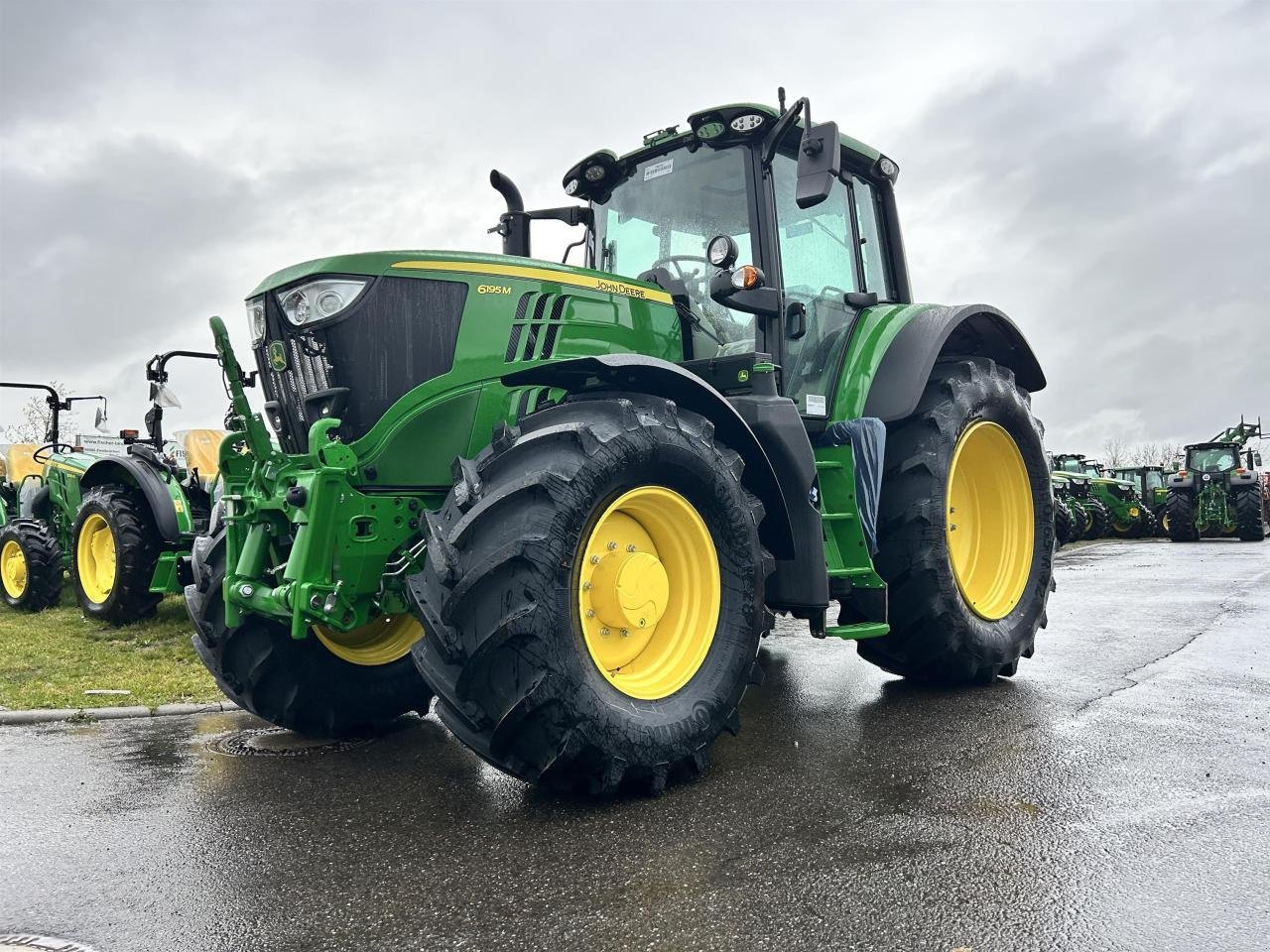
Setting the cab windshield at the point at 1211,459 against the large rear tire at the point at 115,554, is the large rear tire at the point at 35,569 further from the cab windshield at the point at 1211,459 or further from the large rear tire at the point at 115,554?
the cab windshield at the point at 1211,459

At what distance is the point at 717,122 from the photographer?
4934 millimetres

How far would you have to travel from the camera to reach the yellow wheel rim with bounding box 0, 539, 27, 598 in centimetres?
1075

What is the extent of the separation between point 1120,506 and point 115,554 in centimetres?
2465

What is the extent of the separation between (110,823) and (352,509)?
55.1 inches

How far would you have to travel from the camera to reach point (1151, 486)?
96.6 feet

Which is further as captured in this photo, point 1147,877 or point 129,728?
point 129,728

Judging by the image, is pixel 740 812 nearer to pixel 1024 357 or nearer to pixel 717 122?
pixel 717 122

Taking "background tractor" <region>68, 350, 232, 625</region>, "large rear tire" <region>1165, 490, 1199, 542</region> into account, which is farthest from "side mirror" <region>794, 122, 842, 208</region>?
"large rear tire" <region>1165, 490, 1199, 542</region>

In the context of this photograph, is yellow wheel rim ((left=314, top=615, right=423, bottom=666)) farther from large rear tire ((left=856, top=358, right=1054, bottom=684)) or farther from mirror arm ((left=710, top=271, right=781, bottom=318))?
large rear tire ((left=856, top=358, right=1054, bottom=684))

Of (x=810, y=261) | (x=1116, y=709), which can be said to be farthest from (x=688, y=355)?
(x=1116, y=709)

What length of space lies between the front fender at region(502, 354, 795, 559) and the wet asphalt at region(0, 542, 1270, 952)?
1016 mm

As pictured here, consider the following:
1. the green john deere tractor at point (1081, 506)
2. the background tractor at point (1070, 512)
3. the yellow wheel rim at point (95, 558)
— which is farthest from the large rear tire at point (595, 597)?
the green john deere tractor at point (1081, 506)

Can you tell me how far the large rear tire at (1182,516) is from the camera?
23.7 meters

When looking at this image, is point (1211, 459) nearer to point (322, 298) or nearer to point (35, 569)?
point (35, 569)
